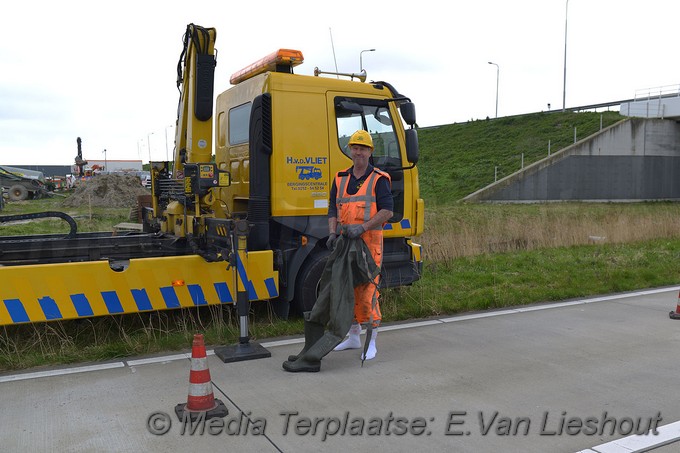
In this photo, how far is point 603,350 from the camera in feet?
19.2

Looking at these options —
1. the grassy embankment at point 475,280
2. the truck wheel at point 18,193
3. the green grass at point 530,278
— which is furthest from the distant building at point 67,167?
the green grass at point 530,278

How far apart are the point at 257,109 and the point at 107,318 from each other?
282cm

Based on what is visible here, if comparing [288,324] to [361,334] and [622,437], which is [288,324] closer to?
[361,334]

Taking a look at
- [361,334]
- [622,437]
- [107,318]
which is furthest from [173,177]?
[622,437]

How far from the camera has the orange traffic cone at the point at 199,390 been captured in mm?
4043

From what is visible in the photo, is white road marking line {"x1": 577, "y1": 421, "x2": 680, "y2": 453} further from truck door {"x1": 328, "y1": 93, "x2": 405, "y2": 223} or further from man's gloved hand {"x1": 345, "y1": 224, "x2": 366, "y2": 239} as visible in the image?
truck door {"x1": 328, "y1": 93, "x2": 405, "y2": 223}

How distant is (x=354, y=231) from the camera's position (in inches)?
208

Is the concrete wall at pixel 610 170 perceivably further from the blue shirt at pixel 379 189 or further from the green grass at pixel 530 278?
the blue shirt at pixel 379 189

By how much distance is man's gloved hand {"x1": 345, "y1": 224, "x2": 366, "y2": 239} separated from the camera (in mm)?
5273

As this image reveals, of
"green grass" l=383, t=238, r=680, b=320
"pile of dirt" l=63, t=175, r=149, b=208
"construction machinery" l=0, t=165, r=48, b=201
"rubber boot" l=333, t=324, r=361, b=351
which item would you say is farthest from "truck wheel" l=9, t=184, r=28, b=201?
"rubber boot" l=333, t=324, r=361, b=351

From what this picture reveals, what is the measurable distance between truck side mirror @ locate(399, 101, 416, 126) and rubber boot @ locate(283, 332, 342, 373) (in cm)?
264

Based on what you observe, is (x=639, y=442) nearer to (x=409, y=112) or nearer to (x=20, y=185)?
(x=409, y=112)

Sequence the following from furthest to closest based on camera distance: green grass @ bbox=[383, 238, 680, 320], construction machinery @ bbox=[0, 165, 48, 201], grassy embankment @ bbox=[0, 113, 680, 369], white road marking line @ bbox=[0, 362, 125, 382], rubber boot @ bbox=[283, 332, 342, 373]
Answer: construction machinery @ bbox=[0, 165, 48, 201]
green grass @ bbox=[383, 238, 680, 320]
grassy embankment @ bbox=[0, 113, 680, 369]
rubber boot @ bbox=[283, 332, 342, 373]
white road marking line @ bbox=[0, 362, 125, 382]

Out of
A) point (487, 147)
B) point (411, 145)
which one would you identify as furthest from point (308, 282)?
point (487, 147)
